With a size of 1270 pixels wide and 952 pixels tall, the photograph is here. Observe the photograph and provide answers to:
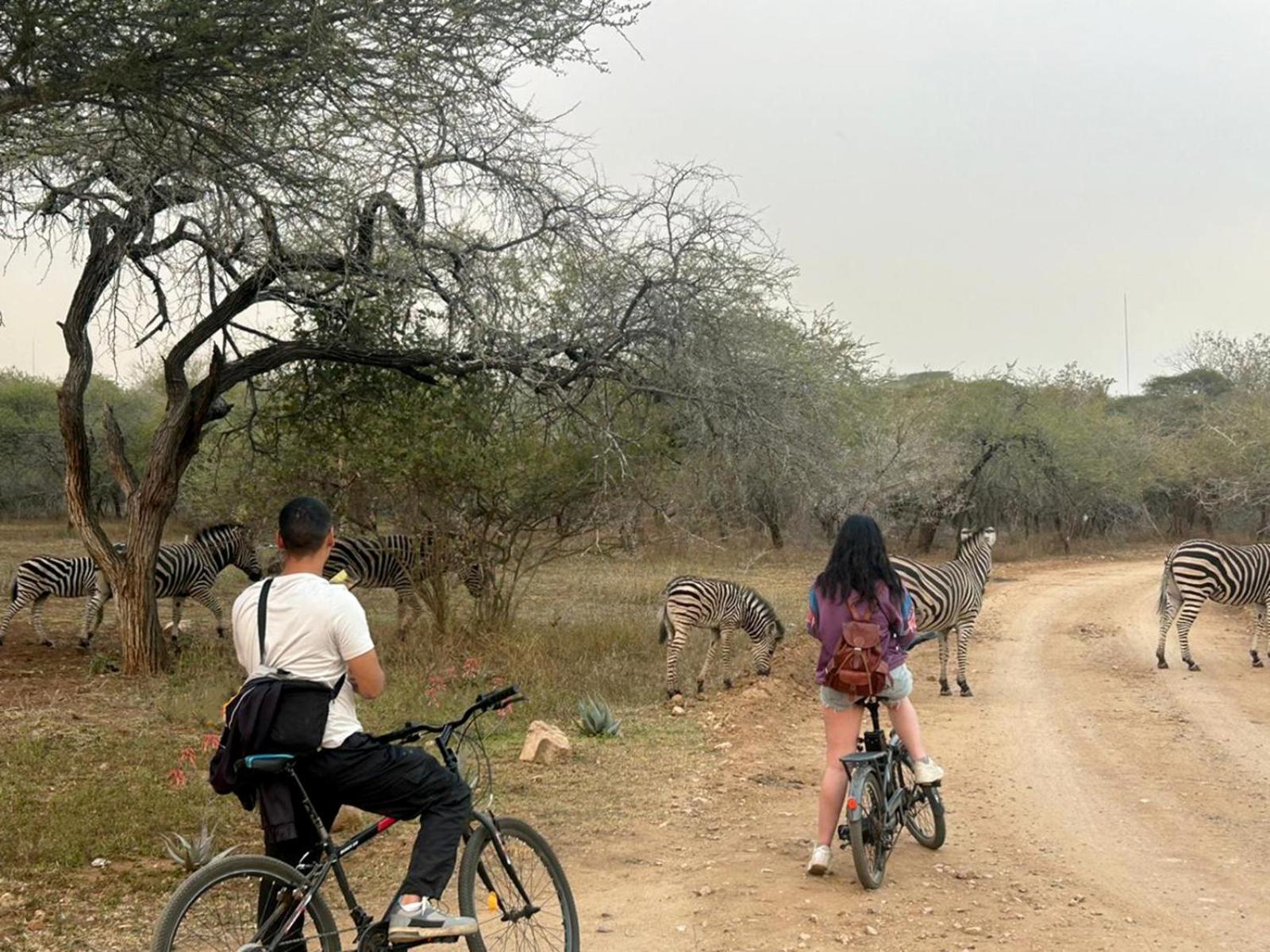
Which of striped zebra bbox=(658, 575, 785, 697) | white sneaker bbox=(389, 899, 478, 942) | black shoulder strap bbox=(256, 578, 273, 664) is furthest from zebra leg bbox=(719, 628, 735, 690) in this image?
black shoulder strap bbox=(256, 578, 273, 664)

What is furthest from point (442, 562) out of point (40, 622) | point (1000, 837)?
point (1000, 837)

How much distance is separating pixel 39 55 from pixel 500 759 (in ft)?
19.0

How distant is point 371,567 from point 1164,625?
34.8 ft

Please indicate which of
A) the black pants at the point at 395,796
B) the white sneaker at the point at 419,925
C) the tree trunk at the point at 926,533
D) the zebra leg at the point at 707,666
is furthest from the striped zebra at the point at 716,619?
the tree trunk at the point at 926,533

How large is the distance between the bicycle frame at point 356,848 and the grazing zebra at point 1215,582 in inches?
515

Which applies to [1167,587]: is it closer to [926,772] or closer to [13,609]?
[926,772]

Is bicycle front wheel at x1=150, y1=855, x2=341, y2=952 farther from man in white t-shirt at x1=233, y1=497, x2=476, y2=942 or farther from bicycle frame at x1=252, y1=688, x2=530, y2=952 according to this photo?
man in white t-shirt at x1=233, y1=497, x2=476, y2=942

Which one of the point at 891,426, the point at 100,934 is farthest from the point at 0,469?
the point at 100,934

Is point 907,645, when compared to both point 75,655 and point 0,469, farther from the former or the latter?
point 0,469

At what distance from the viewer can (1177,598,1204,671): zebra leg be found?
14930mm

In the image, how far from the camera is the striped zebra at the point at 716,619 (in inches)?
516

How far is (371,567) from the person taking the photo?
55.0 ft

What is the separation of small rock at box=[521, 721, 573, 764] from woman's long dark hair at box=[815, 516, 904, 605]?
3.68 meters

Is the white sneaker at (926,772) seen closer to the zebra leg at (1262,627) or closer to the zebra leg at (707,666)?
the zebra leg at (707,666)
